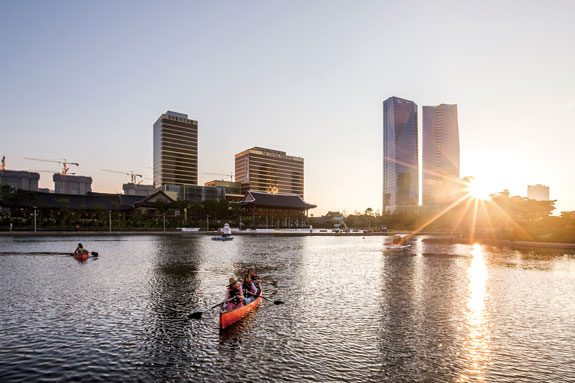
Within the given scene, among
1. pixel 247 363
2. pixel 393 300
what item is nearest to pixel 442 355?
pixel 247 363

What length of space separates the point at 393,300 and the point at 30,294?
74.0 feet

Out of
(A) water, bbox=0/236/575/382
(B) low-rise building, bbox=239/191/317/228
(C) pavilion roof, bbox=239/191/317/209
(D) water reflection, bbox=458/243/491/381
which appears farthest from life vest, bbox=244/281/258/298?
(C) pavilion roof, bbox=239/191/317/209

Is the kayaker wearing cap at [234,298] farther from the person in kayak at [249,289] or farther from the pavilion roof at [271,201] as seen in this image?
the pavilion roof at [271,201]

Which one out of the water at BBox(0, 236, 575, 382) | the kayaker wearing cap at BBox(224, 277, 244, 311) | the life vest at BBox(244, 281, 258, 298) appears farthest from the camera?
the life vest at BBox(244, 281, 258, 298)

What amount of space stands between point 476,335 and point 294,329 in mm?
7967

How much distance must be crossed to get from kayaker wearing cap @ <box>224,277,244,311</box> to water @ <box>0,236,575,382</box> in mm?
911

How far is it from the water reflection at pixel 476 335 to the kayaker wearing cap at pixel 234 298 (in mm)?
10160

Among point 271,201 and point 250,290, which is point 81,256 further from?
point 271,201

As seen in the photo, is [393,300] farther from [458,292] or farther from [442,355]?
[442,355]

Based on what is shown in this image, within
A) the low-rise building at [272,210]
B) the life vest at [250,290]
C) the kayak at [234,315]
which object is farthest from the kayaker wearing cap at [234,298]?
the low-rise building at [272,210]

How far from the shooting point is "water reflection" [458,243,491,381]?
38.1ft

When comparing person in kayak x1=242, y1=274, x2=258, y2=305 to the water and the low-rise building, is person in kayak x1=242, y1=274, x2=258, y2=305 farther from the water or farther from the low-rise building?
the low-rise building

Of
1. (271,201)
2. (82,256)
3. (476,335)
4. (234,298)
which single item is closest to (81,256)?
(82,256)

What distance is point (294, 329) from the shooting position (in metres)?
15.7
